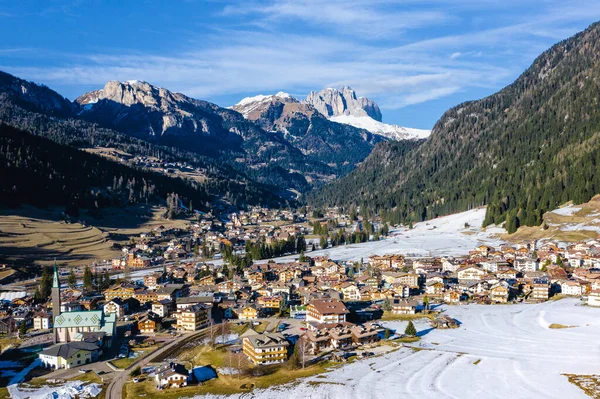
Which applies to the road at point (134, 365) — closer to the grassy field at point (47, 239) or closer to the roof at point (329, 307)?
the roof at point (329, 307)

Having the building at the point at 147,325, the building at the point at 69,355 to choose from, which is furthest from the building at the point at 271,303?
the building at the point at 69,355

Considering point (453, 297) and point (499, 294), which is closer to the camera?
point (499, 294)

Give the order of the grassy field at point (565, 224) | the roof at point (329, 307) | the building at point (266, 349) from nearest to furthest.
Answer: the building at point (266, 349) → the roof at point (329, 307) → the grassy field at point (565, 224)

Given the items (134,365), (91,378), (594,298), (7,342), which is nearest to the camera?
(91,378)

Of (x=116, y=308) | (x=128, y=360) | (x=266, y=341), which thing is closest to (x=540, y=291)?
(x=266, y=341)

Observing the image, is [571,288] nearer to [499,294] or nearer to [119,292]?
[499,294]

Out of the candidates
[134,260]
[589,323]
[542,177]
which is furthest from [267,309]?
[542,177]
